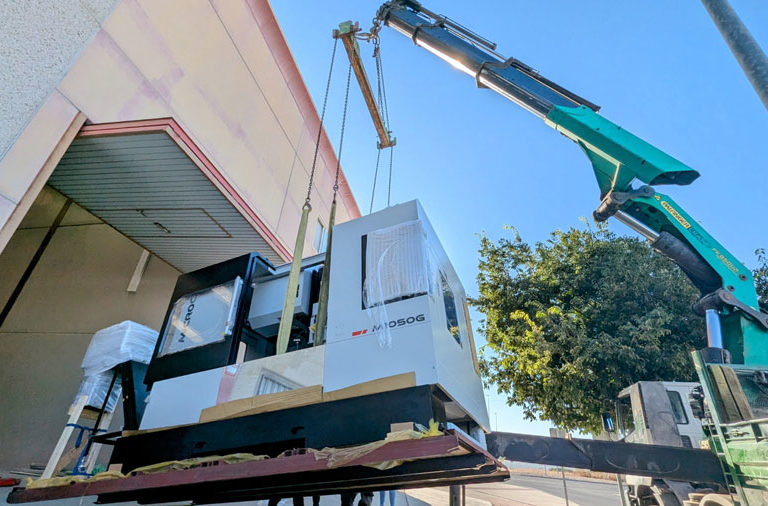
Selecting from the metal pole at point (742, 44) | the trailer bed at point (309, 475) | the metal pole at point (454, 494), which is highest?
the metal pole at point (742, 44)

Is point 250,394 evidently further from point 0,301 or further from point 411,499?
point 411,499

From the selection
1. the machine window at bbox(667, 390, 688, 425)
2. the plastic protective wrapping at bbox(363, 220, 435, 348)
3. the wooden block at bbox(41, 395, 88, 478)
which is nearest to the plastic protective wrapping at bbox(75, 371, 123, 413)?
the wooden block at bbox(41, 395, 88, 478)

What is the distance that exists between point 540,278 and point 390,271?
35.1 ft

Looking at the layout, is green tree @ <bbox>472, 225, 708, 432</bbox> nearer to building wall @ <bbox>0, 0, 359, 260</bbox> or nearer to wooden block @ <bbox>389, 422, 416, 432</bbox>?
building wall @ <bbox>0, 0, 359, 260</bbox>

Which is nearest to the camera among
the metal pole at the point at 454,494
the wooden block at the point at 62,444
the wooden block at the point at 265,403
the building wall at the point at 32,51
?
the wooden block at the point at 265,403

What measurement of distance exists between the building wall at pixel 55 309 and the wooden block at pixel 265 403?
536cm

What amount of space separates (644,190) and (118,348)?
821cm

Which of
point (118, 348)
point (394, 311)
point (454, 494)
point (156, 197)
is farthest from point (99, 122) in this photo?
point (454, 494)

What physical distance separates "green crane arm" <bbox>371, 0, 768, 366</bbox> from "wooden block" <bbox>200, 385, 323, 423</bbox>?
562cm

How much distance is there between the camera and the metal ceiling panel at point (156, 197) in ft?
19.1

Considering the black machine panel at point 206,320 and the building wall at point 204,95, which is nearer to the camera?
the black machine panel at point 206,320

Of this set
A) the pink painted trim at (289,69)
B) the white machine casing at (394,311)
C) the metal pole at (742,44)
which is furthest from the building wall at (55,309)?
the metal pole at (742,44)

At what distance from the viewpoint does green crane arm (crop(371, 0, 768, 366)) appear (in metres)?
5.39

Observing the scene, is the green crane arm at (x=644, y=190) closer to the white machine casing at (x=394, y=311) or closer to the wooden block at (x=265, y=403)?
the white machine casing at (x=394, y=311)
